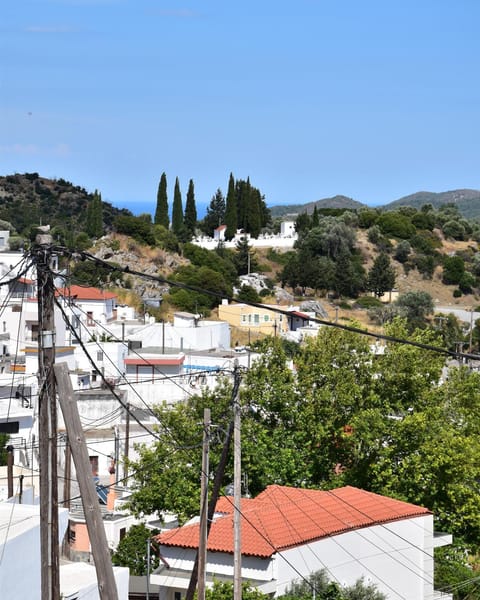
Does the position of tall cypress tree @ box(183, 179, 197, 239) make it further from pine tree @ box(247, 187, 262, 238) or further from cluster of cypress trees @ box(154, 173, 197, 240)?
pine tree @ box(247, 187, 262, 238)

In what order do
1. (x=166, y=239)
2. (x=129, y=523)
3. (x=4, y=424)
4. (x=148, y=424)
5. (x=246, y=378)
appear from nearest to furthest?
(x=129, y=523)
(x=246, y=378)
(x=4, y=424)
(x=148, y=424)
(x=166, y=239)

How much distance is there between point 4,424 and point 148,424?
18.8 feet

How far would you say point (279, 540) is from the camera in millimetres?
21266

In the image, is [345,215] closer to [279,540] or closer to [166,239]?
[166,239]

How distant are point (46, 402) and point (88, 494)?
1.15 m

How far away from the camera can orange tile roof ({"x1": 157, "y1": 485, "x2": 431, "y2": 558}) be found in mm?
21328

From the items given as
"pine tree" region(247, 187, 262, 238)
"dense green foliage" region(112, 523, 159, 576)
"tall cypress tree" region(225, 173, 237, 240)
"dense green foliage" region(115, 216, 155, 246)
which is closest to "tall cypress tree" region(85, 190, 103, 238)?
"dense green foliage" region(115, 216, 155, 246)

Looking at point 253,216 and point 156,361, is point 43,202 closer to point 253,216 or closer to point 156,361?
point 253,216

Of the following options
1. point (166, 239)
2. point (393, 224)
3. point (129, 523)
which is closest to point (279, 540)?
point (129, 523)

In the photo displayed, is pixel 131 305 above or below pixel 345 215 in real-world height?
below

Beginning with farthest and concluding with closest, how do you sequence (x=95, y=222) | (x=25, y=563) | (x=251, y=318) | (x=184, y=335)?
(x=95, y=222) → (x=251, y=318) → (x=184, y=335) → (x=25, y=563)

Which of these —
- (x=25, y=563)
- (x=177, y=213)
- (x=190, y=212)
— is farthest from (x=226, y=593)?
(x=190, y=212)

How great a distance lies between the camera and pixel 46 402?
1168 centimetres

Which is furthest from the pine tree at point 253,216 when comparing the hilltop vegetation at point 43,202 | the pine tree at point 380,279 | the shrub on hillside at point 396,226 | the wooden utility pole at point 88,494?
the wooden utility pole at point 88,494
